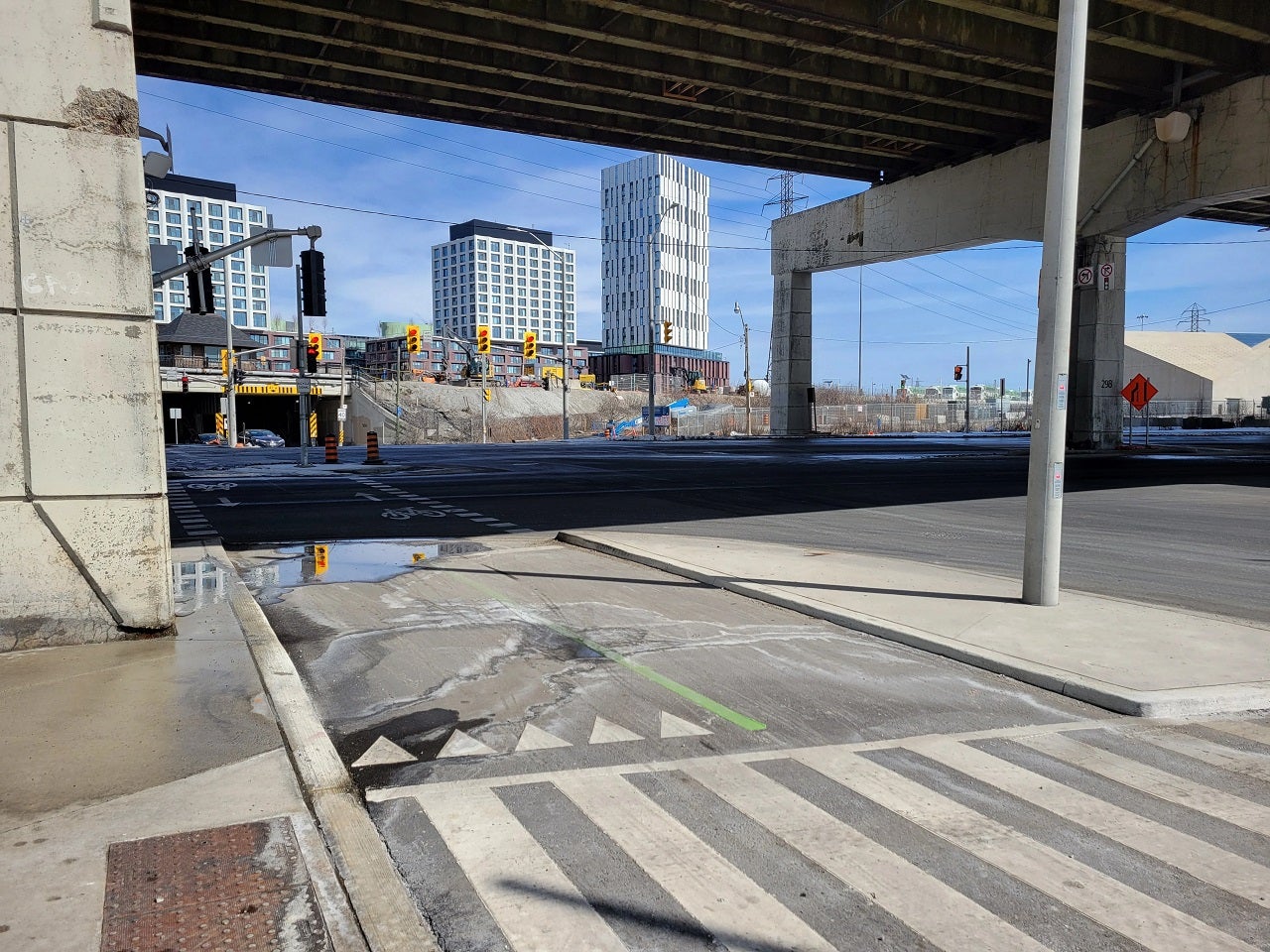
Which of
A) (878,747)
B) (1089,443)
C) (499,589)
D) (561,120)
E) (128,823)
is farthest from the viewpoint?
(1089,443)

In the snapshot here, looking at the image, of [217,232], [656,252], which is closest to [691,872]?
[656,252]

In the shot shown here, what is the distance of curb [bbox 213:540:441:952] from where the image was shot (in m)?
3.04

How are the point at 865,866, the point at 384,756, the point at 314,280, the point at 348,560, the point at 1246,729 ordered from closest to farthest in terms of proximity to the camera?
1. the point at 865,866
2. the point at 384,756
3. the point at 1246,729
4. the point at 348,560
5. the point at 314,280

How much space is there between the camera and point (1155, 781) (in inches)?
170

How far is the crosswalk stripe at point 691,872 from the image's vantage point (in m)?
3.03

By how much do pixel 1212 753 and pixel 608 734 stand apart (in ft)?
10.2

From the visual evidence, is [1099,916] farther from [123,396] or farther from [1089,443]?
[1089,443]

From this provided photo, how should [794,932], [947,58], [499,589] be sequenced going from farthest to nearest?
[947,58] → [499,589] → [794,932]

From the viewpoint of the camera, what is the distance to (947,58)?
26141 mm

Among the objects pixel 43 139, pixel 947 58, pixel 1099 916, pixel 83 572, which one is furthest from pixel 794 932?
pixel 947 58

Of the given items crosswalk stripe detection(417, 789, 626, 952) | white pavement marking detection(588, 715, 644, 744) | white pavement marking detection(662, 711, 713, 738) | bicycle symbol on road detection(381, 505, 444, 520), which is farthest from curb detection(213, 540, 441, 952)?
bicycle symbol on road detection(381, 505, 444, 520)

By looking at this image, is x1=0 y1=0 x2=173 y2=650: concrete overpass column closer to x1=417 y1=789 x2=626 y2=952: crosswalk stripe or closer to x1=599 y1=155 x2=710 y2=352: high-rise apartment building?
x1=417 y1=789 x2=626 y2=952: crosswalk stripe

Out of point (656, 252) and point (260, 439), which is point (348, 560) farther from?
point (656, 252)

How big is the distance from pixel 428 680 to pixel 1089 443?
32996 mm
